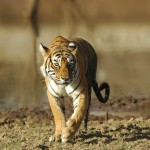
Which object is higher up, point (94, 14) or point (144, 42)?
point (94, 14)

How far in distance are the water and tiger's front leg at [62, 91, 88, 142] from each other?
13.0ft

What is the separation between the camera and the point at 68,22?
33.4 metres

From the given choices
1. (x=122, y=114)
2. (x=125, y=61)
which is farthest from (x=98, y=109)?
(x=125, y=61)

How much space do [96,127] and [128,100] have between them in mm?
2829

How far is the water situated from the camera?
12320mm

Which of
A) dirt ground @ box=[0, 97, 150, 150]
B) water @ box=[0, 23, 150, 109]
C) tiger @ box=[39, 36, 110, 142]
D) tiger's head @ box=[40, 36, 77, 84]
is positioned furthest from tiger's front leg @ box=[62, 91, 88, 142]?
water @ box=[0, 23, 150, 109]

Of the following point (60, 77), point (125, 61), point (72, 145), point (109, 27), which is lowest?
point (72, 145)

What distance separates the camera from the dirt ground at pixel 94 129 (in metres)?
7.13

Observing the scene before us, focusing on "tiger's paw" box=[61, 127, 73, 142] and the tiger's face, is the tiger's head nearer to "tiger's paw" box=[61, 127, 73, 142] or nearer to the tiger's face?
the tiger's face

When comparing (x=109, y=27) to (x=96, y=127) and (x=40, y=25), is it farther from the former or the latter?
(x=96, y=127)

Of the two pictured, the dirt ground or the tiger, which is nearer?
the tiger

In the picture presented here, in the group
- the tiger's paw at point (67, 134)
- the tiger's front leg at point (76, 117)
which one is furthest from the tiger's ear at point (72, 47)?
the tiger's paw at point (67, 134)

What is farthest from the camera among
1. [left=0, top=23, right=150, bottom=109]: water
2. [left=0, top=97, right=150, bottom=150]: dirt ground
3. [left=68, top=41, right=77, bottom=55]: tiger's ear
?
[left=0, top=23, right=150, bottom=109]: water

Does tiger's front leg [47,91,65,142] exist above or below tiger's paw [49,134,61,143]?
above
